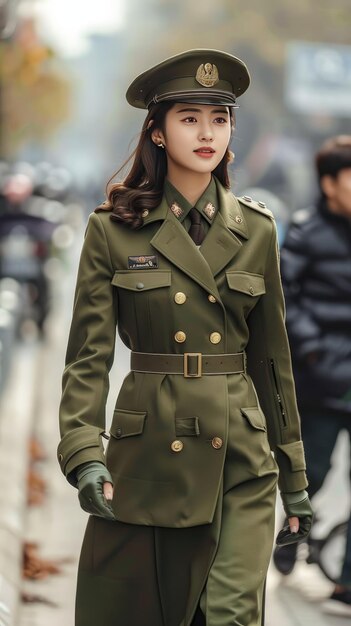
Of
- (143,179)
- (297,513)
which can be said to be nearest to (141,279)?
(143,179)

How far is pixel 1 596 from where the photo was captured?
7227 mm

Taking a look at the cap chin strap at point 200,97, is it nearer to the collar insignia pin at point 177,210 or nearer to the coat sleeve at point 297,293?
the collar insignia pin at point 177,210

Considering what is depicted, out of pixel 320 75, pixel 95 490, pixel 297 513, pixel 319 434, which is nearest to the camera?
pixel 95 490

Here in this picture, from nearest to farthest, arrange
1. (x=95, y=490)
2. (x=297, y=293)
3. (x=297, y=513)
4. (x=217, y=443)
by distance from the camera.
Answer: (x=95, y=490) < (x=217, y=443) < (x=297, y=513) < (x=297, y=293)

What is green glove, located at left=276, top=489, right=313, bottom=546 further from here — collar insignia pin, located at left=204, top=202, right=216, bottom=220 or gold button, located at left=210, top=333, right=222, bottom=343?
collar insignia pin, located at left=204, top=202, right=216, bottom=220

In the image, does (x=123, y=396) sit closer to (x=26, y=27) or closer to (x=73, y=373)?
(x=73, y=373)

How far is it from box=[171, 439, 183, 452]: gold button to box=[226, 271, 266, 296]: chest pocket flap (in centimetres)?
43

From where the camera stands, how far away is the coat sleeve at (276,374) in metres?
4.96

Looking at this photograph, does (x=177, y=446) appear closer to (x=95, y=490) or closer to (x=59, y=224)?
(x=95, y=490)

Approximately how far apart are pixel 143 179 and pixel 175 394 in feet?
2.05

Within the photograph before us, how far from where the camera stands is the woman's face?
15.9 ft

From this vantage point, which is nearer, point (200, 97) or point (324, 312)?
point (200, 97)

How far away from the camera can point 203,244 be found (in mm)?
4867

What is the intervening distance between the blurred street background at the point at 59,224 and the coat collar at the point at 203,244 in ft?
1.49
